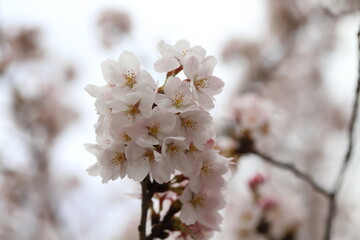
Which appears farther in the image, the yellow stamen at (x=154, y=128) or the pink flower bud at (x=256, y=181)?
the pink flower bud at (x=256, y=181)

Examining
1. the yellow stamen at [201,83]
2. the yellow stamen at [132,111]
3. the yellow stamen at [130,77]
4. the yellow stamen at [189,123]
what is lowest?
the yellow stamen at [189,123]

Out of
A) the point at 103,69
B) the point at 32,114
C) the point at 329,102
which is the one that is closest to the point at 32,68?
the point at 32,114

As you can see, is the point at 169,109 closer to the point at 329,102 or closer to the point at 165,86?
the point at 165,86

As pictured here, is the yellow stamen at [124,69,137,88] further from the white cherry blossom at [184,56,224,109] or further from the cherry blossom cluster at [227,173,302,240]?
the cherry blossom cluster at [227,173,302,240]

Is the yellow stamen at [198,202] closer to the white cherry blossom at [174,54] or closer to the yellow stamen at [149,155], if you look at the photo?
the yellow stamen at [149,155]

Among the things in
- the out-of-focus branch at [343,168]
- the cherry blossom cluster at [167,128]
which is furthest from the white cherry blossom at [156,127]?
the out-of-focus branch at [343,168]

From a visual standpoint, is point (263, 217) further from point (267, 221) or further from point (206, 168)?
point (206, 168)

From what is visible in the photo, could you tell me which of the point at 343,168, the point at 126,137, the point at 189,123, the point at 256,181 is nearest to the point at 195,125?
the point at 189,123
